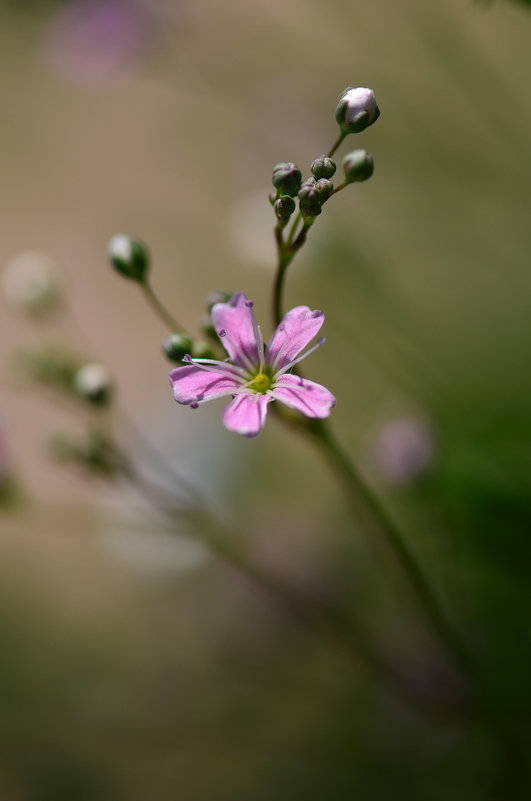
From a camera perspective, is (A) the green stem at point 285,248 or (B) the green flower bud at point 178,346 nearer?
(A) the green stem at point 285,248

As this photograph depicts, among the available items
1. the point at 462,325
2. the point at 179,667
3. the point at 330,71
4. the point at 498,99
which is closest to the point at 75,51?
the point at 330,71

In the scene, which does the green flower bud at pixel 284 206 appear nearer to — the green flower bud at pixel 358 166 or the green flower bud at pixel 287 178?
the green flower bud at pixel 287 178

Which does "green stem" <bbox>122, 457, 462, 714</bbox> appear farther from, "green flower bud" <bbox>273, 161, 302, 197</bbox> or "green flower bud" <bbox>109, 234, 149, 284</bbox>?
"green flower bud" <bbox>273, 161, 302, 197</bbox>

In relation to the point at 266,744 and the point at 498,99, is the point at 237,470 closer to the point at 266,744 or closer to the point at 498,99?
the point at 266,744

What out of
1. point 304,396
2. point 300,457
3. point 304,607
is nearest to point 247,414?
point 304,396

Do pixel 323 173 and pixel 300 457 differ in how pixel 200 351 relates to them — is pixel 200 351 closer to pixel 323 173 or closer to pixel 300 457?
pixel 323 173

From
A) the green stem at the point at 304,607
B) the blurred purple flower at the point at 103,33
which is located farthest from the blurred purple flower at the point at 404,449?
the blurred purple flower at the point at 103,33
